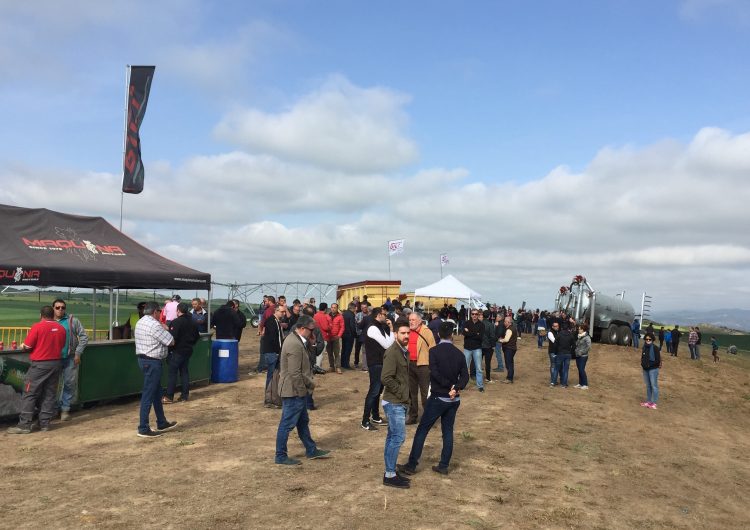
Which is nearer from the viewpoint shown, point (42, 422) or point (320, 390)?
point (42, 422)

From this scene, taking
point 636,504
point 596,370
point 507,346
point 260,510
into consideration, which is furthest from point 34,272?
point 596,370

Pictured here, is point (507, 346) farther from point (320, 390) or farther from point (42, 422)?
point (42, 422)

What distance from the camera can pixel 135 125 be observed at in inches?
603

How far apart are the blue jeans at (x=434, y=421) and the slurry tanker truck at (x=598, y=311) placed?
854 inches

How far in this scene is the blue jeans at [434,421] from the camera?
21.1 feet

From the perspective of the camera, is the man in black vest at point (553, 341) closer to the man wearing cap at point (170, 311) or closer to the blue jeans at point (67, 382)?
Answer: the man wearing cap at point (170, 311)

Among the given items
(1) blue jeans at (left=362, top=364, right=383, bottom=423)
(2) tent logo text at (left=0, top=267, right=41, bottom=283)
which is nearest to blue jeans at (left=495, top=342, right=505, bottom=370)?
(1) blue jeans at (left=362, top=364, right=383, bottom=423)

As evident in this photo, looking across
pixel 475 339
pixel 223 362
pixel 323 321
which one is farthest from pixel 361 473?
pixel 323 321

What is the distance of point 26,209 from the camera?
11.2 m

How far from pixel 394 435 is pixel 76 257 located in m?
7.99

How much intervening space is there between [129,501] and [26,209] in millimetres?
8037

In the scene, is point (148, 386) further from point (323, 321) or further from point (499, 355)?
point (499, 355)

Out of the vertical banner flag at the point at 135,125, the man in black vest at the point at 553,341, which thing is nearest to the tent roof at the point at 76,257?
the vertical banner flag at the point at 135,125

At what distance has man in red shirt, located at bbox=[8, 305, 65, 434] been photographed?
8383mm
